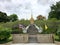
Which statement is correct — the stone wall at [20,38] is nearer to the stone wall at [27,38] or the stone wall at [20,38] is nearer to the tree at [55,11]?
the stone wall at [27,38]

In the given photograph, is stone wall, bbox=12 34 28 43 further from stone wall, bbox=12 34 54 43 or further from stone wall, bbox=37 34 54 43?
stone wall, bbox=37 34 54 43

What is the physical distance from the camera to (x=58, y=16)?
49062 mm

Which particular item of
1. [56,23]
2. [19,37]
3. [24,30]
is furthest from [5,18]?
[19,37]

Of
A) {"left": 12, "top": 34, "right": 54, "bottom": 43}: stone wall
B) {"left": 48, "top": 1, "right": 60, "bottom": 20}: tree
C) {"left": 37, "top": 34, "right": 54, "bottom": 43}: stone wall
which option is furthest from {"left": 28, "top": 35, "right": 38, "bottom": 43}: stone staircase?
{"left": 48, "top": 1, "right": 60, "bottom": 20}: tree

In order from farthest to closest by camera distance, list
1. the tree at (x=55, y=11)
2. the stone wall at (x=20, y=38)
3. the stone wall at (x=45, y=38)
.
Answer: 1. the tree at (x=55, y=11)
2. the stone wall at (x=20, y=38)
3. the stone wall at (x=45, y=38)

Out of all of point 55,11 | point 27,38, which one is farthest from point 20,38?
point 55,11

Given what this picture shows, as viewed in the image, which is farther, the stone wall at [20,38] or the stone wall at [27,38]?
the stone wall at [20,38]

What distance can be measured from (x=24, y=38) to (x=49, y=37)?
328cm

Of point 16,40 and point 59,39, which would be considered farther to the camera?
point 16,40

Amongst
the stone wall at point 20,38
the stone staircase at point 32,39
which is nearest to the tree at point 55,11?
the stone staircase at point 32,39

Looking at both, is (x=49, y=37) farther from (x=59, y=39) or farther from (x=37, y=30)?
(x=37, y=30)

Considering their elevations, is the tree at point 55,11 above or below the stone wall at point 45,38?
above

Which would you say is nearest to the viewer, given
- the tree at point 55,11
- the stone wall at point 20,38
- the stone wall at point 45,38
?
the stone wall at point 45,38

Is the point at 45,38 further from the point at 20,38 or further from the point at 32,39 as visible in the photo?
the point at 20,38
